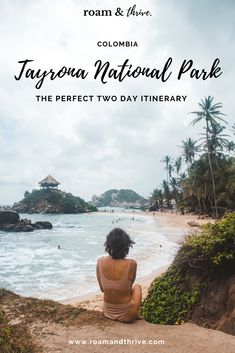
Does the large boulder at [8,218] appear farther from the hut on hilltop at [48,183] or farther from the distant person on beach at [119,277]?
the hut on hilltop at [48,183]

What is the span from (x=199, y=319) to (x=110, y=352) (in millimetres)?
1917

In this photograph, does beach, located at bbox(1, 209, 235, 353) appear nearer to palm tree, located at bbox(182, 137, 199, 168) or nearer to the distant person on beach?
the distant person on beach

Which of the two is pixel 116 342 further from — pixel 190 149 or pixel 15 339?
pixel 190 149

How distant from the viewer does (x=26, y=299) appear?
5.03 m

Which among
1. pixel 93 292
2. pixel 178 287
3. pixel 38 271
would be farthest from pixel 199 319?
pixel 38 271

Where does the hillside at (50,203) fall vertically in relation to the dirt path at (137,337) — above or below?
above

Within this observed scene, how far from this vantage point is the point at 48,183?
115 meters

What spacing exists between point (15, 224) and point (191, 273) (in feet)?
136

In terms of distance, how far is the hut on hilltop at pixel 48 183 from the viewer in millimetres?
115750

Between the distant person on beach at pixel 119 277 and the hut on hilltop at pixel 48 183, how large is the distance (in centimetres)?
11428

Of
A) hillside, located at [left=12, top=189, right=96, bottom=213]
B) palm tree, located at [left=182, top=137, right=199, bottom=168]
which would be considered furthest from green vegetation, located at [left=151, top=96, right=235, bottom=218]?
hillside, located at [left=12, top=189, right=96, bottom=213]

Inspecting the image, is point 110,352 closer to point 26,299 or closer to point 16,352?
point 16,352

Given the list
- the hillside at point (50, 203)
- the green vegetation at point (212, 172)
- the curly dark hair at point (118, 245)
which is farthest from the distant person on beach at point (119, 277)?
the hillside at point (50, 203)

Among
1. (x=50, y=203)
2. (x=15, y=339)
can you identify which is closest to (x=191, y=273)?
(x=15, y=339)
